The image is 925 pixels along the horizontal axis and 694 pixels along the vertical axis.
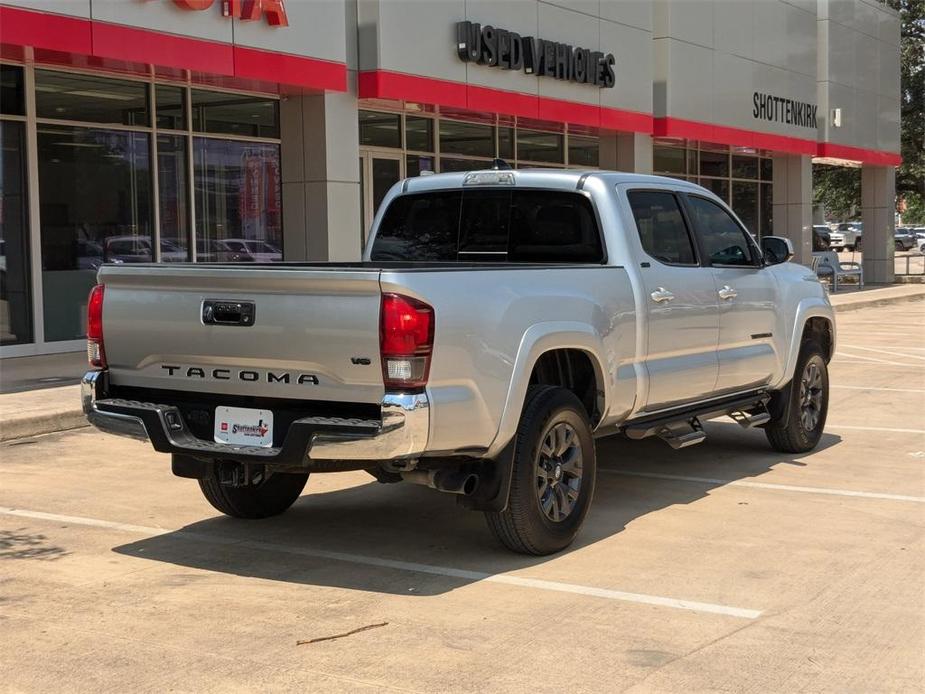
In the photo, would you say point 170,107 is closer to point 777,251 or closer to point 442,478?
point 777,251

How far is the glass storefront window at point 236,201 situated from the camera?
1675cm

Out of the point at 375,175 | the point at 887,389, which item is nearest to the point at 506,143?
the point at 375,175

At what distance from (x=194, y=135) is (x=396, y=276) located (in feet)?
39.2

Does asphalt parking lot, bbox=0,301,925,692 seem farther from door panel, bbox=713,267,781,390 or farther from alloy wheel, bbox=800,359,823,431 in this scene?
door panel, bbox=713,267,781,390

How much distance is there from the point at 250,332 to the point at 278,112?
12.3 metres

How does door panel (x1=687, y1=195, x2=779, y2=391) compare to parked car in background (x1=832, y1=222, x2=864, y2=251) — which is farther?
parked car in background (x1=832, y1=222, x2=864, y2=251)

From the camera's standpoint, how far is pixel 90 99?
15227mm

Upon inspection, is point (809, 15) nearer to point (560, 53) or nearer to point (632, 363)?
point (560, 53)

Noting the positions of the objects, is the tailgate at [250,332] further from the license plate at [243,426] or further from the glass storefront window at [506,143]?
the glass storefront window at [506,143]

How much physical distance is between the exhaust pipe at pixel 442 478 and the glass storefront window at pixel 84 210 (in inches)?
403

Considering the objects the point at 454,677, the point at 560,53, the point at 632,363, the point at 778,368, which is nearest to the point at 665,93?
the point at 560,53

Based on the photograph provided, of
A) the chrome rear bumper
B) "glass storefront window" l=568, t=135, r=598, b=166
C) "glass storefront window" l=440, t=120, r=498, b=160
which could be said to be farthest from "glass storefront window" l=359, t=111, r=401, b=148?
the chrome rear bumper

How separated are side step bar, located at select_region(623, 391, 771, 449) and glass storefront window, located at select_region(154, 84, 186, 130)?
33.1 ft

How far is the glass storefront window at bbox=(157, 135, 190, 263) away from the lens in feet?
53.1
